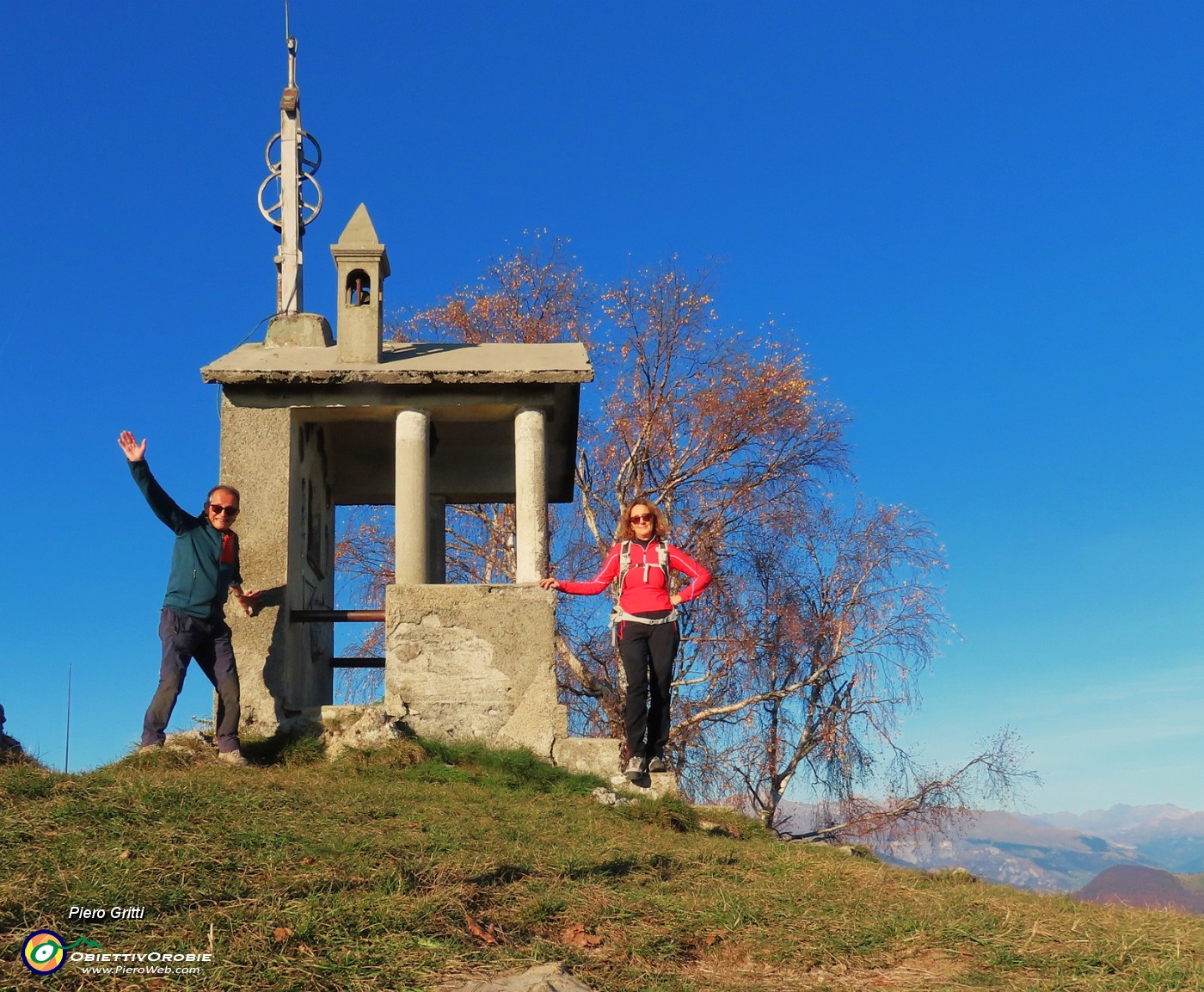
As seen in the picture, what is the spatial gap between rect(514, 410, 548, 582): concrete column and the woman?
130 cm

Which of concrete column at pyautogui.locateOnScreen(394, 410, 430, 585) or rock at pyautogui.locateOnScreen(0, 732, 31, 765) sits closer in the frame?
rock at pyautogui.locateOnScreen(0, 732, 31, 765)

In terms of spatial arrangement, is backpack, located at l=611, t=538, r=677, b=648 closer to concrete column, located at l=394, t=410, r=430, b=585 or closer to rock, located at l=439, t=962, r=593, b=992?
concrete column, located at l=394, t=410, r=430, b=585

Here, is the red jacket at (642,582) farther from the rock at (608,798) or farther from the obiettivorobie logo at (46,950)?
the obiettivorobie logo at (46,950)

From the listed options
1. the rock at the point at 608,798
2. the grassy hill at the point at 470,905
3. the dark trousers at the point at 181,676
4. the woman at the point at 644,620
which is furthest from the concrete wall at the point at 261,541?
the rock at the point at 608,798

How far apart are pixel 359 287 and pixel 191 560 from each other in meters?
3.44

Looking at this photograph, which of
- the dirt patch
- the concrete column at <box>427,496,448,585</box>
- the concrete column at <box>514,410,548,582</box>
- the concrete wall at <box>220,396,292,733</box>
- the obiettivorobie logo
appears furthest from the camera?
the concrete column at <box>427,496,448,585</box>

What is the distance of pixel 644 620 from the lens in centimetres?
898

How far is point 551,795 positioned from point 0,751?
146 inches

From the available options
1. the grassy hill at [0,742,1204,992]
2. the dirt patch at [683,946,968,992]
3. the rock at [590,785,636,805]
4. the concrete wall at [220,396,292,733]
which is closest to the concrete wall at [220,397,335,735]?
the concrete wall at [220,396,292,733]

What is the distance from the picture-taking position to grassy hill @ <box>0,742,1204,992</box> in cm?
446

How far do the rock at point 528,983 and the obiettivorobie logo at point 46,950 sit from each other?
4.33 feet

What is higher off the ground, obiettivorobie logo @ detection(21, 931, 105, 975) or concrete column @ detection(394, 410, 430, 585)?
concrete column @ detection(394, 410, 430, 585)

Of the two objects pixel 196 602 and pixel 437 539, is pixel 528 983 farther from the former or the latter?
pixel 437 539

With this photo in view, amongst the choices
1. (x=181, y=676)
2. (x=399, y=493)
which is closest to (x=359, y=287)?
(x=399, y=493)
